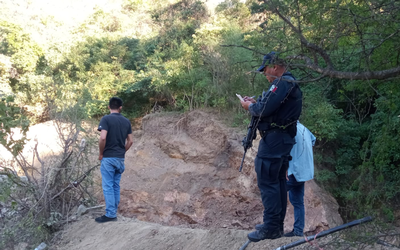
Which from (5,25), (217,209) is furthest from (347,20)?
(5,25)

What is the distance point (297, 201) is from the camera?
12.4 ft

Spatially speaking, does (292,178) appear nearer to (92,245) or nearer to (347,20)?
(347,20)

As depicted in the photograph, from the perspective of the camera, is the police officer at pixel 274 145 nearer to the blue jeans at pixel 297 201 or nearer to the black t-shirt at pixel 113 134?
the blue jeans at pixel 297 201

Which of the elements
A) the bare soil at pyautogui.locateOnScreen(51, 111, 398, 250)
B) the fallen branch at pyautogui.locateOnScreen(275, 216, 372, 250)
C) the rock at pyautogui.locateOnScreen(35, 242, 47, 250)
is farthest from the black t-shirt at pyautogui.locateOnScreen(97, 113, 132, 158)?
the fallen branch at pyautogui.locateOnScreen(275, 216, 372, 250)

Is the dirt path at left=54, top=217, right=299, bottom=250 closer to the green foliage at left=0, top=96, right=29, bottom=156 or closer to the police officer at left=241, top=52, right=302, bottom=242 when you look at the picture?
the police officer at left=241, top=52, right=302, bottom=242

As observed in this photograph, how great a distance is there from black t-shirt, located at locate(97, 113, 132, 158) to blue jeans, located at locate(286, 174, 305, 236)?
2.57 meters

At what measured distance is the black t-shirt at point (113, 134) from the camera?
503 cm

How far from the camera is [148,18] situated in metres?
19.8

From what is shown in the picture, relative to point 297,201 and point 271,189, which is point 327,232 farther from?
point 297,201

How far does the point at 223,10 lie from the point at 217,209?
939 cm

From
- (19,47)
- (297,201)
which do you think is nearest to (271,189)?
(297,201)

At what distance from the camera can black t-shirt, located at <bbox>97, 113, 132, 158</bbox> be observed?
198 inches

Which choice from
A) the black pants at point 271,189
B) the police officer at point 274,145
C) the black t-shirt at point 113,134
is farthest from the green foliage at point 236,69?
the black t-shirt at point 113,134

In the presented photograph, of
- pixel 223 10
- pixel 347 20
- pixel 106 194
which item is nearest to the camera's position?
pixel 347 20
